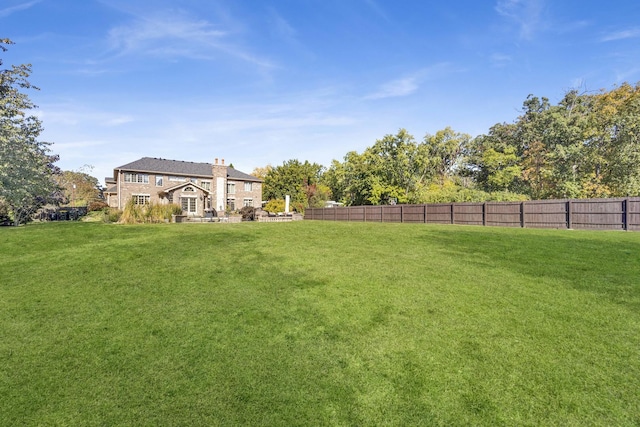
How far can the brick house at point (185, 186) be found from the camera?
32.9m

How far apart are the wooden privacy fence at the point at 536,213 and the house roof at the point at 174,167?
24084mm

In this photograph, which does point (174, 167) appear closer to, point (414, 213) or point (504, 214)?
point (414, 213)

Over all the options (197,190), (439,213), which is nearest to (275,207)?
(197,190)

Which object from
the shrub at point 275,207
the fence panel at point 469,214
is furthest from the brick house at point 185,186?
the fence panel at point 469,214

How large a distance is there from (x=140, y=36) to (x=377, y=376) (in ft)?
50.5

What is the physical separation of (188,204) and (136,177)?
21.3ft

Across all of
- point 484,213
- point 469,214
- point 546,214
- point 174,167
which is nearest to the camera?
point 546,214

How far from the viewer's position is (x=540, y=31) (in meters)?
14.5

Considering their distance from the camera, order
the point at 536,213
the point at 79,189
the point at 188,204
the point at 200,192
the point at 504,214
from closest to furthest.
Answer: the point at 536,213 < the point at 504,214 < the point at 188,204 < the point at 200,192 < the point at 79,189

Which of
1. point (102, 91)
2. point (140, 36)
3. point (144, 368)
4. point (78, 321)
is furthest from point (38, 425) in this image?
point (102, 91)

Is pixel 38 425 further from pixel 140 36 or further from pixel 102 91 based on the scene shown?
pixel 102 91

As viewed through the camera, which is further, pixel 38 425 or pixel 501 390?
pixel 501 390

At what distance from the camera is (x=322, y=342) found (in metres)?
3.58

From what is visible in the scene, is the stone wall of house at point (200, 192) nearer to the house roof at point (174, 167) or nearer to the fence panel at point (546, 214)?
the house roof at point (174, 167)
